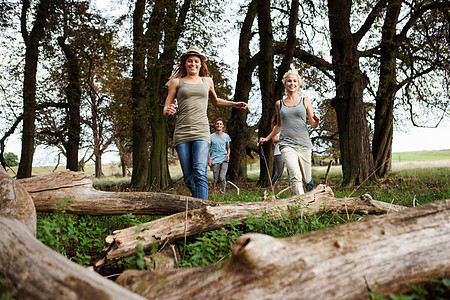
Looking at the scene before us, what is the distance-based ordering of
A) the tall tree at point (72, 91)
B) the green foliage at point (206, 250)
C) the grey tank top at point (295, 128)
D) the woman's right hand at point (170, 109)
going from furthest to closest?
the tall tree at point (72, 91) < the grey tank top at point (295, 128) < the woman's right hand at point (170, 109) < the green foliage at point (206, 250)

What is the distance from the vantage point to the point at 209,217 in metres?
3.35

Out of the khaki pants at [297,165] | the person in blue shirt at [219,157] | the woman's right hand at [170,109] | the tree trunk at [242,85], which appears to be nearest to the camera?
the woman's right hand at [170,109]

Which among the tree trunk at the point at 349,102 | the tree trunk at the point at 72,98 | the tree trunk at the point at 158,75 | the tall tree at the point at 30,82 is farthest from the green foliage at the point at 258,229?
the tree trunk at the point at 72,98

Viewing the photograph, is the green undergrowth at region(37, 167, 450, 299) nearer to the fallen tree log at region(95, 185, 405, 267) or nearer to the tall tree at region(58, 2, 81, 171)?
the fallen tree log at region(95, 185, 405, 267)

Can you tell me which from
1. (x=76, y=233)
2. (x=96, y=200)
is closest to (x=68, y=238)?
(x=76, y=233)

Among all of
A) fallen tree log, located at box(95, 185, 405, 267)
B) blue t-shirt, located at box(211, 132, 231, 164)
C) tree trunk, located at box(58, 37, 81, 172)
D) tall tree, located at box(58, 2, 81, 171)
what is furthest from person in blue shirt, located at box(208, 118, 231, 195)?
tree trunk, located at box(58, 37, 81, 172)

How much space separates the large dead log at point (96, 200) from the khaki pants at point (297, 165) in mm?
1807

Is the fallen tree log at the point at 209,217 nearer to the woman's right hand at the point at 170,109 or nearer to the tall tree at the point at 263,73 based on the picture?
the woman's right hand at the point at 170,109

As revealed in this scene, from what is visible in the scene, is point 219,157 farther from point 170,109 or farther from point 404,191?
point 170,109

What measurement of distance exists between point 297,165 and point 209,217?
252 centimetres

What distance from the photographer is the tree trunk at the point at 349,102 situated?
962 cm

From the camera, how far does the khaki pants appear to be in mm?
5324

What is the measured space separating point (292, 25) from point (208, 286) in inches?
417

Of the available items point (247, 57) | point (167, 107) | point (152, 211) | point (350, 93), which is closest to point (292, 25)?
point (350, 93)
